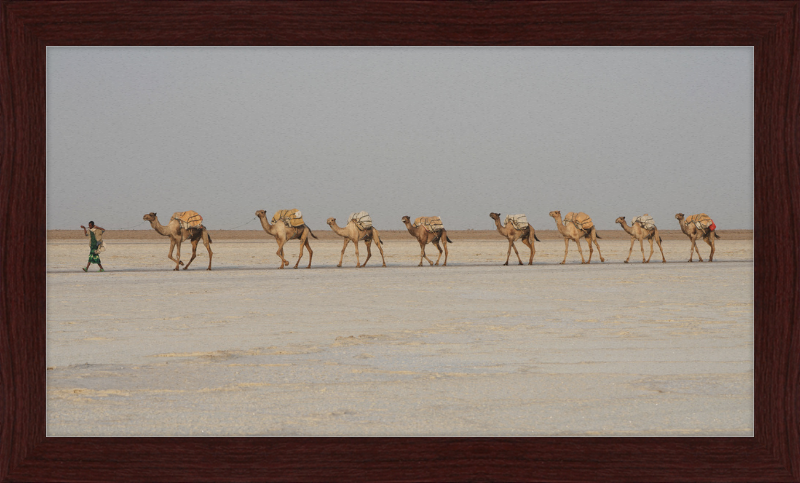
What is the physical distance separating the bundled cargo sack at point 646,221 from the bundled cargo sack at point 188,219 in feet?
47.0

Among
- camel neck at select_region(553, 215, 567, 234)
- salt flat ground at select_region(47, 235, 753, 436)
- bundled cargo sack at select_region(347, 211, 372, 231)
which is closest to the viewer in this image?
salt flat ground at select_region(47, 235, 753, 436)

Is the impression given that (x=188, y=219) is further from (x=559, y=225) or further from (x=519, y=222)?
(x=559, y=225)

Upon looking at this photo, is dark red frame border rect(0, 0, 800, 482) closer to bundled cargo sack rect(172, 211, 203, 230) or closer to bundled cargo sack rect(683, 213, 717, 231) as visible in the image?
bundled cargo sack rect(172, 211, 203, 230)

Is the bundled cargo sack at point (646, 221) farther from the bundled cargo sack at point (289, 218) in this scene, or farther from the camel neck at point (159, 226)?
the camel neck at point (159, 226)

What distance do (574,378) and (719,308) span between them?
5847mm

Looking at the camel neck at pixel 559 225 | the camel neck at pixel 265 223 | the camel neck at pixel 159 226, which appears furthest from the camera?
the camel neck at pixel 559 225

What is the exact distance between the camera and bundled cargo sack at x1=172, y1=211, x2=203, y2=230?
18297mm

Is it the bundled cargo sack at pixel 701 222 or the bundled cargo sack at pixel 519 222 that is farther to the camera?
the bundled cargo sack at pixel 701 222

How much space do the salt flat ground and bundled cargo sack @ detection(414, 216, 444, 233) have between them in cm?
900

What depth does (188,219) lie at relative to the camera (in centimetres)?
1836

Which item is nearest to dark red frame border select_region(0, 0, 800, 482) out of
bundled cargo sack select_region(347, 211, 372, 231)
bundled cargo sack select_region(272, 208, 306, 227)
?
bundled cargo sack select_region(272, 208, 306, 227)

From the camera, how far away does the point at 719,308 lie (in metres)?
10.5
